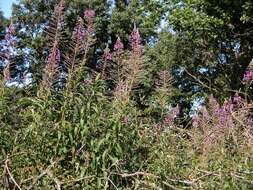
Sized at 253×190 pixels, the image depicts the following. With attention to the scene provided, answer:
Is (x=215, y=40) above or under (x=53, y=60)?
above

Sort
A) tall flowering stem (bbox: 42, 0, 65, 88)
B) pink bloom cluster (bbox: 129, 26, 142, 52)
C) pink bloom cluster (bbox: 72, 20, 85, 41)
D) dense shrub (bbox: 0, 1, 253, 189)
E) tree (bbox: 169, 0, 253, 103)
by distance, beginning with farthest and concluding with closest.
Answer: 1. tree (bbox: 169, 0, 253, 103)
2. pink bloom cluster (bbox: 129, 26, 142, 52)
3. pink bloom cluster (bbox: 72, 20, 85, 41)
4. tall flowering stem (bbox: 42, 0, 65, 88)
5. dense shrub (bbox: 0, 1, 253, 189)

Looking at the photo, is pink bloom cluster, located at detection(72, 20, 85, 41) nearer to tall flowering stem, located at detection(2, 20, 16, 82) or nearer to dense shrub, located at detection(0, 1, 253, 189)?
dense shrub, located at detection(0, 1, 253, 189)

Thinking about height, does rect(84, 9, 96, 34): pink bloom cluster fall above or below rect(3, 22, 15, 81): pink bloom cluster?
above

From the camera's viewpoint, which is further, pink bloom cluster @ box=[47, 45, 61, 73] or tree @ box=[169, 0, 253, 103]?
tree @ box=[169, 0, 253, 103]

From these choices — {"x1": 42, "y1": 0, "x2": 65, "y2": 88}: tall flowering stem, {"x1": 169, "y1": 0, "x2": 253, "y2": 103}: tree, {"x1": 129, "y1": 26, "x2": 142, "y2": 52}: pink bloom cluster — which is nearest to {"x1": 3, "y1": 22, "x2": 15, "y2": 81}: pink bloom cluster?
{"x1": 42, "y1": 0, "x2": 65, "y2": 88}: tall flowering stem

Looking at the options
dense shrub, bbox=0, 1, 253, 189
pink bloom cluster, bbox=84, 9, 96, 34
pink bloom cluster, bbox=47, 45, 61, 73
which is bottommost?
dense shrub, bbox=0, 1, 253, 189

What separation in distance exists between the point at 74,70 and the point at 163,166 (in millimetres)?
1114

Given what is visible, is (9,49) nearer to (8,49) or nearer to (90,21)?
(8,49)

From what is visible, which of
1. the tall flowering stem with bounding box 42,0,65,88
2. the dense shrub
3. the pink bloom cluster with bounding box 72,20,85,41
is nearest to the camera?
the dense shrub

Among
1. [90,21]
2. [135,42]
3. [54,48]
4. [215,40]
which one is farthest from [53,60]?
[215,40]

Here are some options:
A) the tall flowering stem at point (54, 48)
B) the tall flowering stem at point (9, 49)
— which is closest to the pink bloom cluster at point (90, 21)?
the tall flowering stem at point (54, 48)

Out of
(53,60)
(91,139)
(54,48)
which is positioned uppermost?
(54,48)

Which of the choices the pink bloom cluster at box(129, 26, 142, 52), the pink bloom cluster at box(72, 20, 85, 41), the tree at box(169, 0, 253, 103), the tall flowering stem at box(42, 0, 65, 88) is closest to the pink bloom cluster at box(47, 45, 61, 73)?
the tall flowering stem at box(42, 0, 65, 88)

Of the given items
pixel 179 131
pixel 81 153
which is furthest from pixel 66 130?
pixel 179 131
